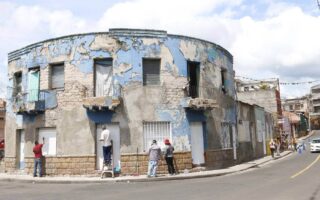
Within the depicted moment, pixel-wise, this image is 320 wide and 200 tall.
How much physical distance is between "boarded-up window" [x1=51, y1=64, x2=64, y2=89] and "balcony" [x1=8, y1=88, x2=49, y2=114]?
1.95ft

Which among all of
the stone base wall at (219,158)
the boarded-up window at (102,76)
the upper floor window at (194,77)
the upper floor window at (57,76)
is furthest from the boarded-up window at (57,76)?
the stone base wall at (219,158)

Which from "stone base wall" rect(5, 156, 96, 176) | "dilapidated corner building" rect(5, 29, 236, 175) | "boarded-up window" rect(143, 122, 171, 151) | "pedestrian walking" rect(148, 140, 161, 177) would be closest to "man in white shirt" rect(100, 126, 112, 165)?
"dilapidated corner building" rect(5, 29, 236, 175)

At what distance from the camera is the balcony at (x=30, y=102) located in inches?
797

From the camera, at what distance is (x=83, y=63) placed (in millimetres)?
19828

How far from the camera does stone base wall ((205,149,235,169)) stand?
2089 cm

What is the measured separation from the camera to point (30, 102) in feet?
66.9

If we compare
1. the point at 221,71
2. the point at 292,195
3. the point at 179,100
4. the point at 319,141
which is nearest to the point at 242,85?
the point at 319,141

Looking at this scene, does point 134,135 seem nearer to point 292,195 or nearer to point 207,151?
point 207,151

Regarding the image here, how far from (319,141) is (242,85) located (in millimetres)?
22542

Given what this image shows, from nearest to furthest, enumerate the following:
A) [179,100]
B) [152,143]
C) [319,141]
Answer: [152,143] < [179,100] < [319,141]

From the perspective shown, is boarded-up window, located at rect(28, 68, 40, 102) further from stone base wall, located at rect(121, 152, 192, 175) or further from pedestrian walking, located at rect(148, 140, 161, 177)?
pedestrian walking, located at rect(148, 140, 161, 177)

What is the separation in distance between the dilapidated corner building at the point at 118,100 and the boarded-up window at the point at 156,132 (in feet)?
0.16

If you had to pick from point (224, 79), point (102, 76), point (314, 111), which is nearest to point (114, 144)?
point (102, 76)

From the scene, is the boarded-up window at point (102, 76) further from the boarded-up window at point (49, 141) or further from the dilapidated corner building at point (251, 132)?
the dilapidated corner building at point (251, 132)
